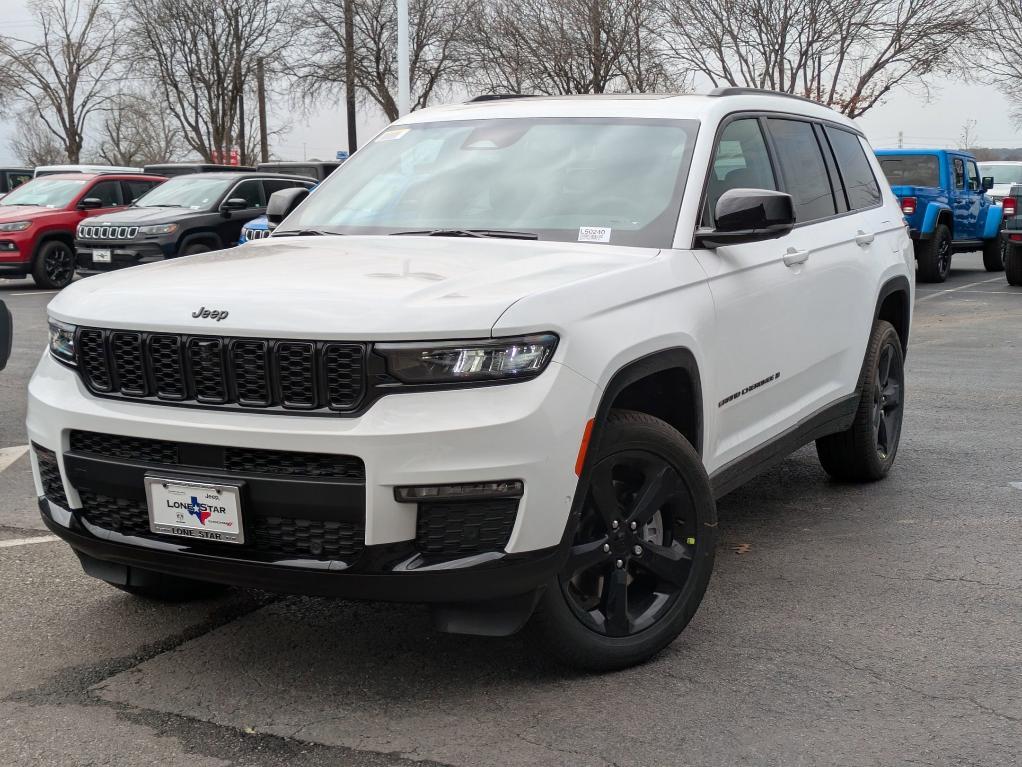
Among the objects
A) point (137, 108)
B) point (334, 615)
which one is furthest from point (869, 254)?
Result: point (137, 108)

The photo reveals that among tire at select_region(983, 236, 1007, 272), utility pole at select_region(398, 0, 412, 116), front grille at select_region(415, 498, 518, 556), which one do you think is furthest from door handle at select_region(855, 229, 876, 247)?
tire at select_region(983, 236, 1007, 272)

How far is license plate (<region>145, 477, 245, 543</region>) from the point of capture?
3350 mm

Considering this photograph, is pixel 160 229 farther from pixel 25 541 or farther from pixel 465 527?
pixel 465 527

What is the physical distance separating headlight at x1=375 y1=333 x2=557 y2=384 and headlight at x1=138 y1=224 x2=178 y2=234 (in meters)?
13.6

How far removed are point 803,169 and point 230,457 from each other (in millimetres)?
3141

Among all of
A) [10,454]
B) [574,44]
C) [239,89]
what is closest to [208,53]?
[239,89]

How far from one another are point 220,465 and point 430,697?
3.03ft

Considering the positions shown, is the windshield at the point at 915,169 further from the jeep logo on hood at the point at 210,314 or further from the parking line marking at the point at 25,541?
the jeep logo on hood at the point at 210,314

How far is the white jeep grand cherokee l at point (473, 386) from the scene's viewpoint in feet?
10.7

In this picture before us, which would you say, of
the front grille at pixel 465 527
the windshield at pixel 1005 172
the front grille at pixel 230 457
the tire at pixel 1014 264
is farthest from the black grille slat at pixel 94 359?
the windshield at pixel 1005 172

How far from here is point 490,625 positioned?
3.43 metres

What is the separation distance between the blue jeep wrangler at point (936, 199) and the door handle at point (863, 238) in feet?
40.9

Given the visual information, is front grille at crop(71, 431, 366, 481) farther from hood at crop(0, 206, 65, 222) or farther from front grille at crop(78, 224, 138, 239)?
hood at crop(0, 206, 65, 222)

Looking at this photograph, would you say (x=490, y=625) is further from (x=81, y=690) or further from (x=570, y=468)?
(x=81, y=690)
